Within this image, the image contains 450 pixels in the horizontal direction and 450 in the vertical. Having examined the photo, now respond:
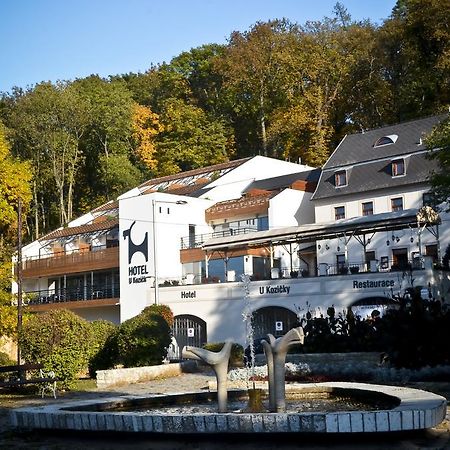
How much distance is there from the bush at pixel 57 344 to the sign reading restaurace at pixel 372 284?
18.9 meters

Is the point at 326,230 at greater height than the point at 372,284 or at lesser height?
greater

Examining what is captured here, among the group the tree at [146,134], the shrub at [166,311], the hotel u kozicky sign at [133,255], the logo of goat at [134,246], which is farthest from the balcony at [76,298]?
the tree at [146,134]

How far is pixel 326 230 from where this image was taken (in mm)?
40844

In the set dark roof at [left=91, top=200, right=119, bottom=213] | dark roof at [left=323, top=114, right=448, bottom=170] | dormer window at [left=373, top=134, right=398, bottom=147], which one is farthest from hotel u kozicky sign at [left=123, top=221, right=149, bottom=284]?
dormer window at [left=373, top=134, right=398, bottom=147]

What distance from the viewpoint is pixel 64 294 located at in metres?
59.4

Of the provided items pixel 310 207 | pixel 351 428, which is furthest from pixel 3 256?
pixel 310 207

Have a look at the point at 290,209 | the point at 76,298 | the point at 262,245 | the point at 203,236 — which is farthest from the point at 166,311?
the point at 76,298

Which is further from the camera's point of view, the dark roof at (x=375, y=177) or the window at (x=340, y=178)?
the window at (x=340, y=178)

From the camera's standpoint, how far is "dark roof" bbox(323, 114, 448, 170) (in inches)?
1880

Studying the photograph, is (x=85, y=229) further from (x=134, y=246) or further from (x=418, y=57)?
(x=418, y=57)

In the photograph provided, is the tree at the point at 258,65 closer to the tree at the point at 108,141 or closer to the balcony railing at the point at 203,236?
the tree at the point at 108,141

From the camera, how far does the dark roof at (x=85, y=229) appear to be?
192 ft

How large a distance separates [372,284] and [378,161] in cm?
1381

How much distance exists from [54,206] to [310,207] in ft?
105
